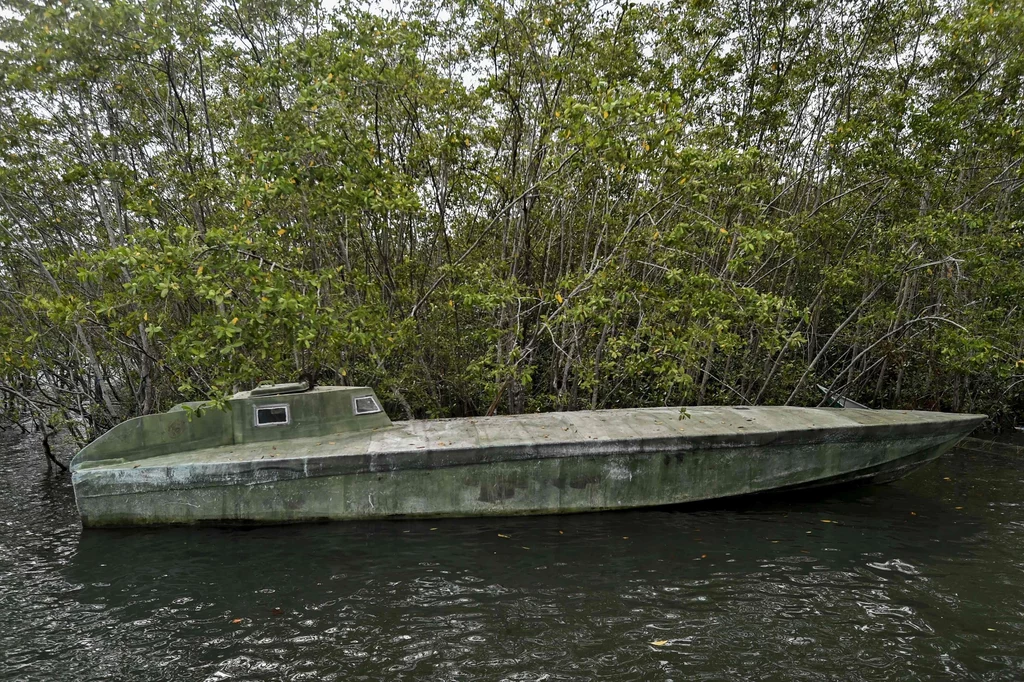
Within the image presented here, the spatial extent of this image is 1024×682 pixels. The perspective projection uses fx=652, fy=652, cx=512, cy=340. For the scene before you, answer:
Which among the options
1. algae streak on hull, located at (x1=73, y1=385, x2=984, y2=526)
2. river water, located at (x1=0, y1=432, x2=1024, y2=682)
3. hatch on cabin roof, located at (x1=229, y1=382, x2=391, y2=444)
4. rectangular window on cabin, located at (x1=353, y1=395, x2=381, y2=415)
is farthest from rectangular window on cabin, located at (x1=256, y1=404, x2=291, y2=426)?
river water, located at (x1=0, y1=432, x2=1024, y2=682)

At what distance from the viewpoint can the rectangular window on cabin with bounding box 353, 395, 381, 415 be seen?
10006mm

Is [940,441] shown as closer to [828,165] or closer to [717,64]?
[828,165]

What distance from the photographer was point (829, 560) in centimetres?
745

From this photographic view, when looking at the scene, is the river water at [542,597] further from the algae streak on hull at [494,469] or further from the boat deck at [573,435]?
the boat deck at [573,435]

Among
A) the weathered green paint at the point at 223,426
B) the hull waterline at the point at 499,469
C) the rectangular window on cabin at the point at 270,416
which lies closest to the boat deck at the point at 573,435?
the hull waterline at the point at 499,469

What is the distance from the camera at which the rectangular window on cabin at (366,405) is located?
10.0 meters

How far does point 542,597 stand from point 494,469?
7.88 ft

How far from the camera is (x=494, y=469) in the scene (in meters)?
8.81

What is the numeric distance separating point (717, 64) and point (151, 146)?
10.9m

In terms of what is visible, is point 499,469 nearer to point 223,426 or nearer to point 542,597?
point 542,597

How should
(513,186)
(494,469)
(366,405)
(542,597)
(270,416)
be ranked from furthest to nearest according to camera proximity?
(513,186) < (366,405) < (270,416) < (494,469) < (542,597)

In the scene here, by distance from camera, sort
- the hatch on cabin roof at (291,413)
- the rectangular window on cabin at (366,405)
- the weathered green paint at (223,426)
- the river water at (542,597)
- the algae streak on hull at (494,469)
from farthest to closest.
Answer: the rectangular window on cabin at (366,405) → the hatch on cabin roof at (291,413) → the weathered green paint at (223,426) → the algae streak on hull at (494,469) → the river water at (542,597)

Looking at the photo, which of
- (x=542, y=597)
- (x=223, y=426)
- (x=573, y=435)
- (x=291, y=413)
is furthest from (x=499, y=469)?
(x=223, y=426)

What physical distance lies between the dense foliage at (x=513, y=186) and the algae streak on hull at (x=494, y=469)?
1.14 m
